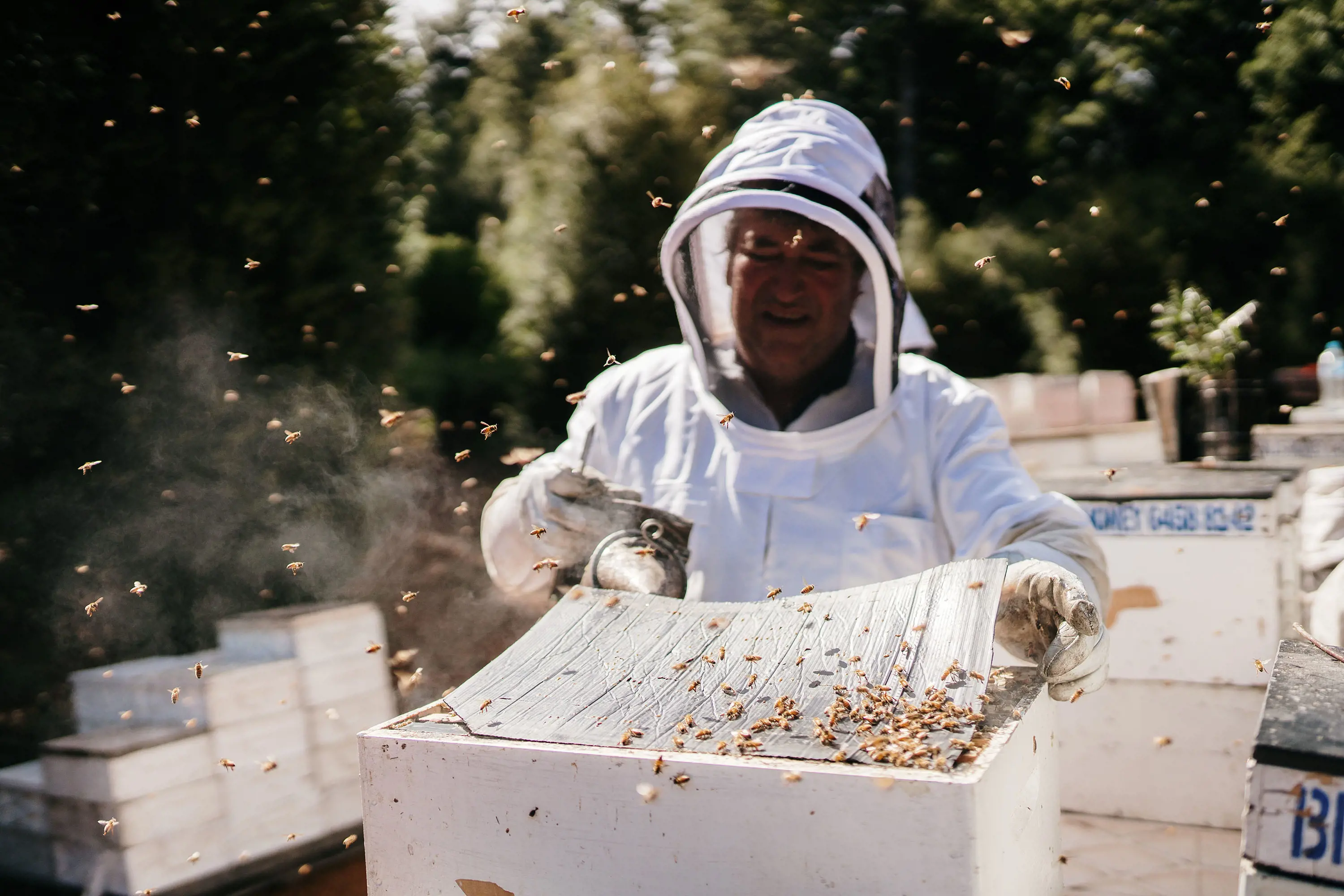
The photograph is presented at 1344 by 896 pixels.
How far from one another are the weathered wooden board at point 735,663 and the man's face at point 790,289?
97cm

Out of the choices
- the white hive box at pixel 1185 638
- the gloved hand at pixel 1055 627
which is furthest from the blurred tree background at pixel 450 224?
the gloved hand at pixel 1055 627

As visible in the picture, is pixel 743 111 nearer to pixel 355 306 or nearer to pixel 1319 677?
pixel 355 306

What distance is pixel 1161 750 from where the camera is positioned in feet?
10.9

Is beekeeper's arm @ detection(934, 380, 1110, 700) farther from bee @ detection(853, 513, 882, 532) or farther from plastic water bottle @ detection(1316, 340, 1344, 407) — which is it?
plastic water bottle @ detection(1316, 340, 1344, 407)

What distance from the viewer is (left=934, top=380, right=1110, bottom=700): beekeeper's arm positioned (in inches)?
62.2

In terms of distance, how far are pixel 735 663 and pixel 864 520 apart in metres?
0.88

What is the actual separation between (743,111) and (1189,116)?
23.2 feet

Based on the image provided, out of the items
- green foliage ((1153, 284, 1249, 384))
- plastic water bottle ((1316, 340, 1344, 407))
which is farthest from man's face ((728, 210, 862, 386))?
plastic water bottle ((1316, 340, 1344, 407))

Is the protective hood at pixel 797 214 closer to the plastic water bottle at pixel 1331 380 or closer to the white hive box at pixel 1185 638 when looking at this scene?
the white hive box at pixel 1185 638

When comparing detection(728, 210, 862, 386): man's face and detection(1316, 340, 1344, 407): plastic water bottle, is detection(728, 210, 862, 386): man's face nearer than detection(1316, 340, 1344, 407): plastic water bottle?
Yes

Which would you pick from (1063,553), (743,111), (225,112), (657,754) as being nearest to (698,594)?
(1063,553)

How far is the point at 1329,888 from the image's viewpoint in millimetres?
1032

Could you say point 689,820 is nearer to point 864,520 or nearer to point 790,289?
point 864,520

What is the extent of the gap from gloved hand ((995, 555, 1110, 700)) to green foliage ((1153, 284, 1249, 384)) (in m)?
3.07
